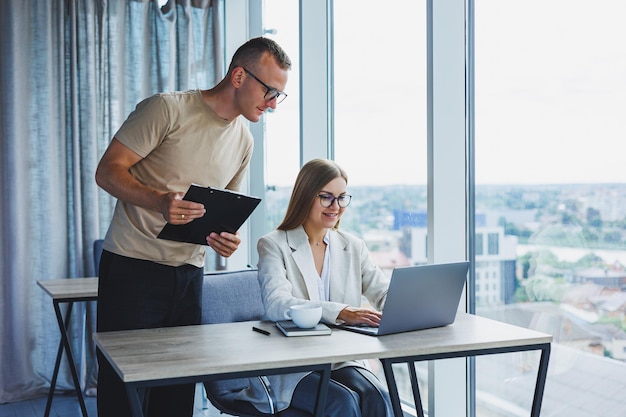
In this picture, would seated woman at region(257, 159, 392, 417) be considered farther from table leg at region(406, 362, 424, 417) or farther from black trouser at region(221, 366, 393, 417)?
table leg at region(406, 362, 424, 417)

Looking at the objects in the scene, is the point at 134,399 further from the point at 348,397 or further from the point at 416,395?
the point at 416,395

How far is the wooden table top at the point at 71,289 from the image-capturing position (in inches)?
127

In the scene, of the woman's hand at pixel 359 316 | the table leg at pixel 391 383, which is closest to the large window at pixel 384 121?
the woman's hand at pixel 359 316

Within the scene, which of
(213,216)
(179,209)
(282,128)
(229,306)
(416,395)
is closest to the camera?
(179,209)

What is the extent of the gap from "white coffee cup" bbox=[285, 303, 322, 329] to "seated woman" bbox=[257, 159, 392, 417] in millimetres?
135

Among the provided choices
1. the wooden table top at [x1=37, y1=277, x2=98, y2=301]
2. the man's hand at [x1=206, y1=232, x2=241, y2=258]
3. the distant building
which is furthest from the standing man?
the distant building

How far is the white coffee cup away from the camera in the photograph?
7.10 ft

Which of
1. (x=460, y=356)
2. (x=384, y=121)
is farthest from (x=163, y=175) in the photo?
(x=384, y=121)

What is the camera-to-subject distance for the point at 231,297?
9.12ft

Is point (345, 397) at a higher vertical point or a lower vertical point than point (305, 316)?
lower

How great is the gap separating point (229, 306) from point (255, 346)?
79 cm

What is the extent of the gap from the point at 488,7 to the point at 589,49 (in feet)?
1.82

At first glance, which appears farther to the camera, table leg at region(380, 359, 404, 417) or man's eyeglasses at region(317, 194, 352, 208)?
man's eyeglasses at region(317, 194, 352, 208)

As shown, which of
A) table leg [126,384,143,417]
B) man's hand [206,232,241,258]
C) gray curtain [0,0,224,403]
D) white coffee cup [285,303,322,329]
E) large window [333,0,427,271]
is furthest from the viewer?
gray curtain [0,0,224,403]
